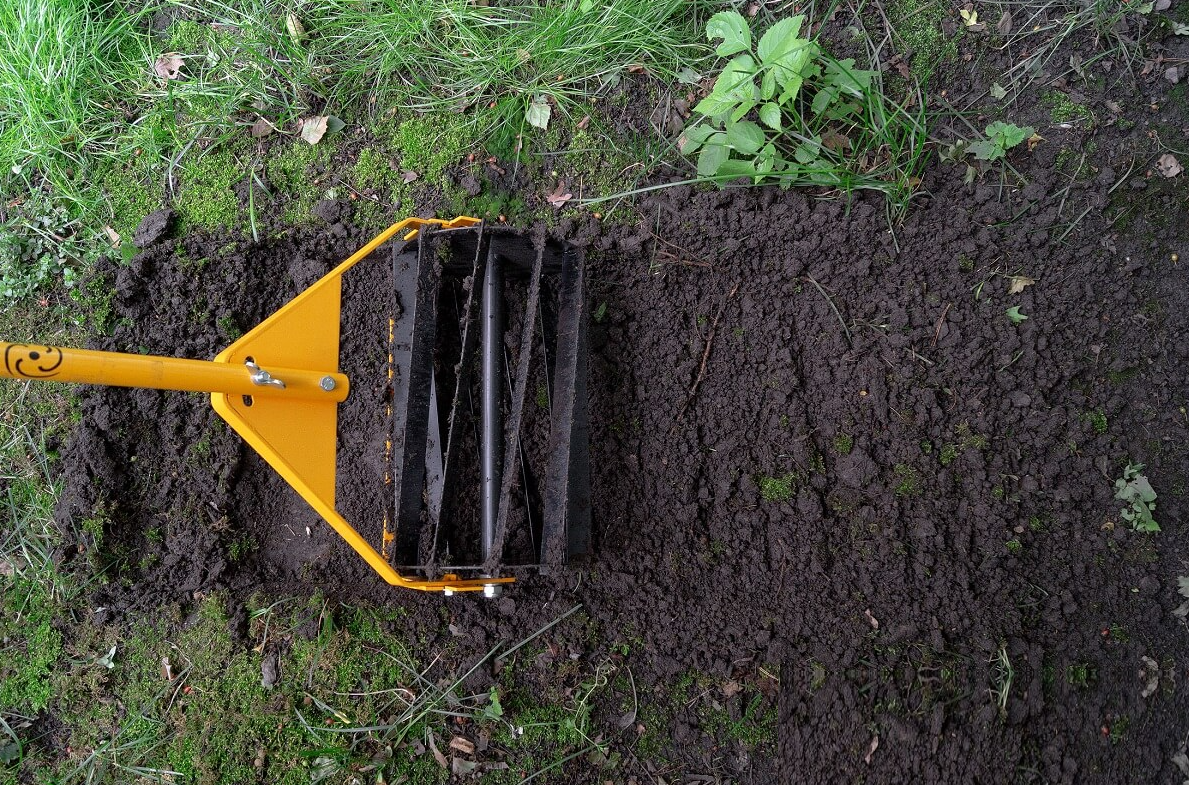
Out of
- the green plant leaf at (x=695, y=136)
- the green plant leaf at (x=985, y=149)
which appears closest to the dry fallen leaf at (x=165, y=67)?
the green plant leaf at (x=695, y=136)

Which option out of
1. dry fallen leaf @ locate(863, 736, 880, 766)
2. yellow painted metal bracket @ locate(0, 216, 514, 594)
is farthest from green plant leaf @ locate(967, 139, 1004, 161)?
dry fallen leaf @ locate(863, 736, 880, 766)

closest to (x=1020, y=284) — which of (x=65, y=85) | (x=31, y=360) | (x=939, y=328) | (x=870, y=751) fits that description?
(x=939, y=328)

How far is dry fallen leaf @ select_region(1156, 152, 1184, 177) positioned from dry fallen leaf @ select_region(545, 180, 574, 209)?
72.5 inches

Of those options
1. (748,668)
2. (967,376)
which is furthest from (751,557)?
(967,376)

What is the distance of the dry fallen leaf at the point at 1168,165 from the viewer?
86.7 inches

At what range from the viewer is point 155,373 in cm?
173

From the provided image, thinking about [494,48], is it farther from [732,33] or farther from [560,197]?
[732,33]

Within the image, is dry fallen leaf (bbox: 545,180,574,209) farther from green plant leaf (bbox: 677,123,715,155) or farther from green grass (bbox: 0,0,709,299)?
green plant leaf (bbox: 677,123,715,155)

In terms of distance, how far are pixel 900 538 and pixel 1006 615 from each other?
0.35 m

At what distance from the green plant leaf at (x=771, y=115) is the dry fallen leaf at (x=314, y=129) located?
155cm

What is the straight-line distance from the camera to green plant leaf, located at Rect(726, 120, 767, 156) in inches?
87.8

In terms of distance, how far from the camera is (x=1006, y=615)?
2.05 m

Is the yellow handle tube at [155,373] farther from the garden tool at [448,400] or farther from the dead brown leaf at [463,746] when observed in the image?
the dead brown leaf at [463,746]

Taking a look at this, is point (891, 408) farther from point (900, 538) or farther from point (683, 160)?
point (683, 160)
